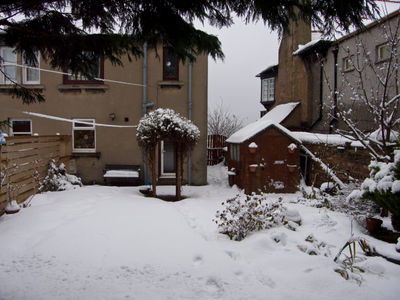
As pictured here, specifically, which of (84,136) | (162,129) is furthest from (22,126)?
(162,129)

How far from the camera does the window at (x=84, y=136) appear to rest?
11.0m

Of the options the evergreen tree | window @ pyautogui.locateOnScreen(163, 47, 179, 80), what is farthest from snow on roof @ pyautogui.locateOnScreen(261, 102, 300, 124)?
the evergreen tree

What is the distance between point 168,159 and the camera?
11148 mm

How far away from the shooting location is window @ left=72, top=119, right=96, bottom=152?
36.0 ft

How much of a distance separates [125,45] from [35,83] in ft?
31.6

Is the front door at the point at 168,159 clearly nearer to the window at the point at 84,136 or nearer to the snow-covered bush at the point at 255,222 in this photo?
the window at the point at 84,136

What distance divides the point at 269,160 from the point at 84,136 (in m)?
6.59

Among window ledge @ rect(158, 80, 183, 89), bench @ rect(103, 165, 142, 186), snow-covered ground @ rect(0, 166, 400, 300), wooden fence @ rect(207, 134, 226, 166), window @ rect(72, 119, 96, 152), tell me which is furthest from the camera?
wooden fence @ rect(207, 134, 226, 166)

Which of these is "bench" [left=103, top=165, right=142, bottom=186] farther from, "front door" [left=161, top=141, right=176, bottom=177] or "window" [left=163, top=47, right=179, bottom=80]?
"window" [left=163, top=47, right=179, bottom=80]

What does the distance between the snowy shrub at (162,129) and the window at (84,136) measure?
372 cm

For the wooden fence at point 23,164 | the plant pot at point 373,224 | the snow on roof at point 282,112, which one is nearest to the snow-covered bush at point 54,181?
the wooden fence at point 23,164

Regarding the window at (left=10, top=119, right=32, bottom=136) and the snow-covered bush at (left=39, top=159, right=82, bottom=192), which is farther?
the window at (left=10, top=119, right=32, bottom=136)

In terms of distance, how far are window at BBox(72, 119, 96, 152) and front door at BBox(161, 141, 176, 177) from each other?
98.8 inches

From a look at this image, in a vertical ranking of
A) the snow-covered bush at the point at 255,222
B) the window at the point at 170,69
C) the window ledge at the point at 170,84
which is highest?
the window at the point at 170,69
